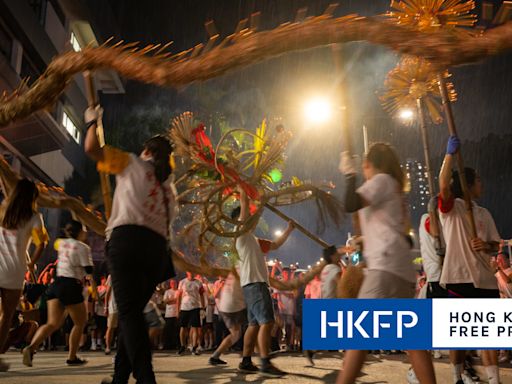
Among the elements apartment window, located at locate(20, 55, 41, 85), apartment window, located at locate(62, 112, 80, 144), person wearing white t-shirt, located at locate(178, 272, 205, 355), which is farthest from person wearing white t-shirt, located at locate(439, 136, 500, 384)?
apartment window, located at locate(62, 112, 80, 144)

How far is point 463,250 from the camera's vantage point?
15.3ft

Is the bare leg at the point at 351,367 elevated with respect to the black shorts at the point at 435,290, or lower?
lower

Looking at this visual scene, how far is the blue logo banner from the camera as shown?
11.1 ft

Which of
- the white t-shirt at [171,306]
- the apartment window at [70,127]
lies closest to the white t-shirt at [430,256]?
the white t-shirt at [171,306]

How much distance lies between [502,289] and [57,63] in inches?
352

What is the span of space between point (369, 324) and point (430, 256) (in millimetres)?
2434

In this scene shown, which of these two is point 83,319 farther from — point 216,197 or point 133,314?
point 133,314

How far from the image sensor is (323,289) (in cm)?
854

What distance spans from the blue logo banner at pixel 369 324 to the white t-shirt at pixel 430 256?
4.86 ft

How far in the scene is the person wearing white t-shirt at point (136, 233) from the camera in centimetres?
321

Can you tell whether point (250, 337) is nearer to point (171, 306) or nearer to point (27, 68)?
point (171, 306)

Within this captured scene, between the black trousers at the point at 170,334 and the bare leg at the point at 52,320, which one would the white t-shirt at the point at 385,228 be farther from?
the black trousers at the point at 170,334

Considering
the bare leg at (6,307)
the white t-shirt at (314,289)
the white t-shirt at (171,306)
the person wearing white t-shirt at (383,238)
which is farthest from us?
the white t-shirt at (171,306)

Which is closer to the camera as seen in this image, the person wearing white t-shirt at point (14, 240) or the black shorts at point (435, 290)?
the person wearing white t-shirt at point (14, 240)
